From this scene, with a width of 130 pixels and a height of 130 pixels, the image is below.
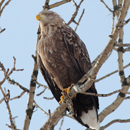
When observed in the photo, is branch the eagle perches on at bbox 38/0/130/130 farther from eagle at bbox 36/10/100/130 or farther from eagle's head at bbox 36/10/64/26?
eagle's head at bbox 36/10/64/26

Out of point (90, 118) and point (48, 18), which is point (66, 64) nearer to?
point (90, 118)

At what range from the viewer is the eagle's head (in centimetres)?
510

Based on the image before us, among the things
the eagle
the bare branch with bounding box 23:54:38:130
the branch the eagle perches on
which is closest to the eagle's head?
the eagle

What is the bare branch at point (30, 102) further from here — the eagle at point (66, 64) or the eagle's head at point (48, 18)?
the eagle's head at point (48, 18)

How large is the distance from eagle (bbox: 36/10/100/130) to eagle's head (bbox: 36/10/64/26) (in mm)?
202

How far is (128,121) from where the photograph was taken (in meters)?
3.48

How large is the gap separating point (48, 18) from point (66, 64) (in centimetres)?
122

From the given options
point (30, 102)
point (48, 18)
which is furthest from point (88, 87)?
point (48, 18)

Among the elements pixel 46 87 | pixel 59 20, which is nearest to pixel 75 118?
pixel 46 87

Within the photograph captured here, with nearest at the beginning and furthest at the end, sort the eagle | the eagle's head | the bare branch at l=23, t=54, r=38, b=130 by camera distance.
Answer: the bare branch at l=23, t=54, r=38, b=130 < the eagle < the eagle's head

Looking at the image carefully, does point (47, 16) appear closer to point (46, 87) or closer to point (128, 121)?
point (46, 87)

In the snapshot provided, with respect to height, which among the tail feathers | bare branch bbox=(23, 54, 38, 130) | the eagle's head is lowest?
the tail feathers

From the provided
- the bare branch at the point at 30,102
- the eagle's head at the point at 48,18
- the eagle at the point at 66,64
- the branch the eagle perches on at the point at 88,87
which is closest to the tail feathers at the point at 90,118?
the eagle at the point at 66,64

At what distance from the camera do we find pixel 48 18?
5.21m
